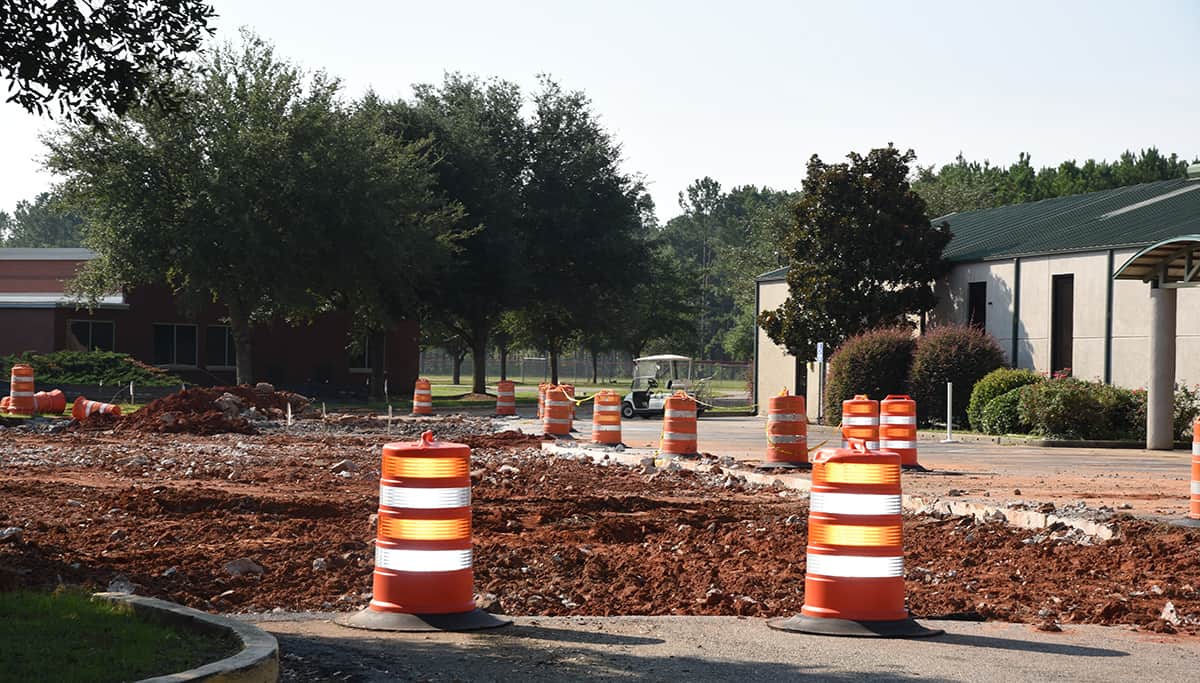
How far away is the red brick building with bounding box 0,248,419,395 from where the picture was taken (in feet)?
178

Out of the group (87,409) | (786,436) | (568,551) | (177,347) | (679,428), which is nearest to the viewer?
(568,551)

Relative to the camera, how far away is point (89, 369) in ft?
157

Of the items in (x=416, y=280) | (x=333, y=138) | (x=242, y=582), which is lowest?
(x=242, y=582)

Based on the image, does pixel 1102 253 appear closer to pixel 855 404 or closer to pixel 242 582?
pixel 855 404

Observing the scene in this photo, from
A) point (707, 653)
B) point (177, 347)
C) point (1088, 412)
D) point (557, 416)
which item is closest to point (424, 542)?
point (707, 653)

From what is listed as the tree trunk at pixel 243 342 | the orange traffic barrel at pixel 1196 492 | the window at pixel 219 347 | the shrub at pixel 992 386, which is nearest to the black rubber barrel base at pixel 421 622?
the orange traffic barrel at pixel 1196 492

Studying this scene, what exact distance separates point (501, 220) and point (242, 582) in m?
52.0

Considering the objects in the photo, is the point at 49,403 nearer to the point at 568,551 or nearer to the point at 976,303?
the point at 976,303

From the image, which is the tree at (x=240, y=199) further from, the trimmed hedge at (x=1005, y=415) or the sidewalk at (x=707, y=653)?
the sidewalk at (x=707, y=653)

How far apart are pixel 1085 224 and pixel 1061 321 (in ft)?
13.6

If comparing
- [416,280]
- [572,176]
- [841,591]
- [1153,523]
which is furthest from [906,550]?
[572,176]

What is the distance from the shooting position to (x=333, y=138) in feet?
168

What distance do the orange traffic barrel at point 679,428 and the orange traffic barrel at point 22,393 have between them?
18629mm

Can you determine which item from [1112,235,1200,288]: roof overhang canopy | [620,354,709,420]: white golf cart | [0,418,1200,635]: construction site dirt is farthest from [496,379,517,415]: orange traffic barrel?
[0,418,1200,635]: construction site dirt
